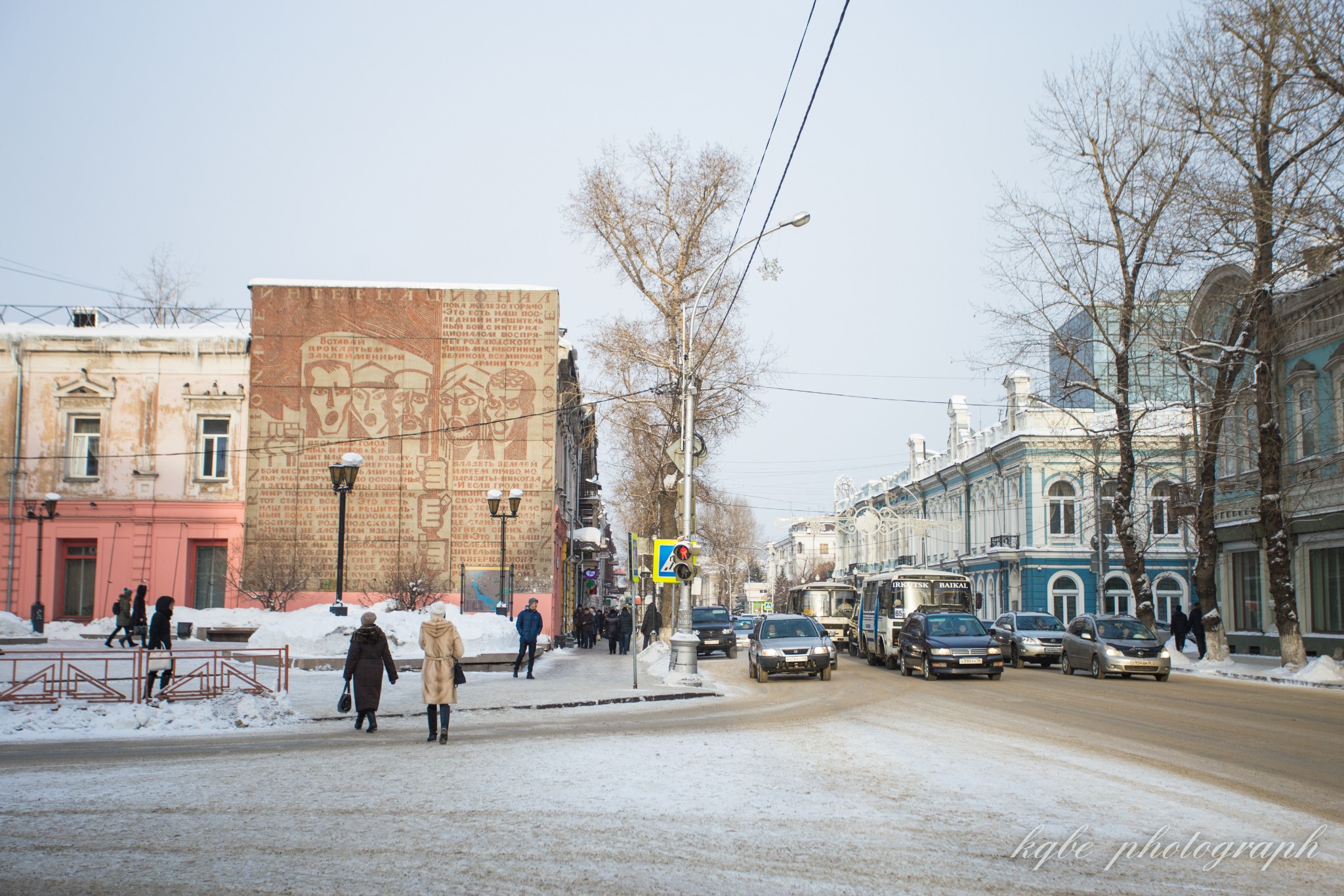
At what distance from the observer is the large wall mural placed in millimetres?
40094

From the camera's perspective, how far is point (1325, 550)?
33.8 meters

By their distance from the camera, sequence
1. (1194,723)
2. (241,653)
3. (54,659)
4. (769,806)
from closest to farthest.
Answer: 1. (769,806)
2. (1194,723)
3. (54,659)
4. (241,653)

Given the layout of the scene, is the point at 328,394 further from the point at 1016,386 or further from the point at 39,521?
the point at 1016,386

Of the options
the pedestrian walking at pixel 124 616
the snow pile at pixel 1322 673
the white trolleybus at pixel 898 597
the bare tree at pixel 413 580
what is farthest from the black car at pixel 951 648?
the pedestrian walking at pixel 124 616

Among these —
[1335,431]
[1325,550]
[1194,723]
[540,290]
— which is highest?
[540,290]

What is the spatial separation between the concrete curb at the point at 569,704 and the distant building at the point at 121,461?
23894 mm

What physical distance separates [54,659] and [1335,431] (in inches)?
1255

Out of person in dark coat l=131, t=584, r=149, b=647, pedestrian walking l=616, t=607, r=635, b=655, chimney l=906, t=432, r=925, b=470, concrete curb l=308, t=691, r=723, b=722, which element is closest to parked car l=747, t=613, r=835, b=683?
concrete curb l=308, t=691, r=723, b=722

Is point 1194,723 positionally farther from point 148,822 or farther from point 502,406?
point 502,406

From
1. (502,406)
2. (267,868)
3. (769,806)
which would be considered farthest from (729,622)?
(267,868)

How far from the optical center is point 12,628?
97.6 ft

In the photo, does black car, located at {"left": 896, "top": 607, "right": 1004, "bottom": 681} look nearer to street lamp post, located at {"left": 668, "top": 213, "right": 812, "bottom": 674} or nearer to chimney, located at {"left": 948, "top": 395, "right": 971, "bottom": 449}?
street lamp post, located at {"left": 668, "top": 213, "right": 812, "bottom": 674}

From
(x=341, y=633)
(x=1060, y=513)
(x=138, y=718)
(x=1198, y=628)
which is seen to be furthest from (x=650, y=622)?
(x=1060, y=513)

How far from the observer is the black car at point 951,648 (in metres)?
26.1
